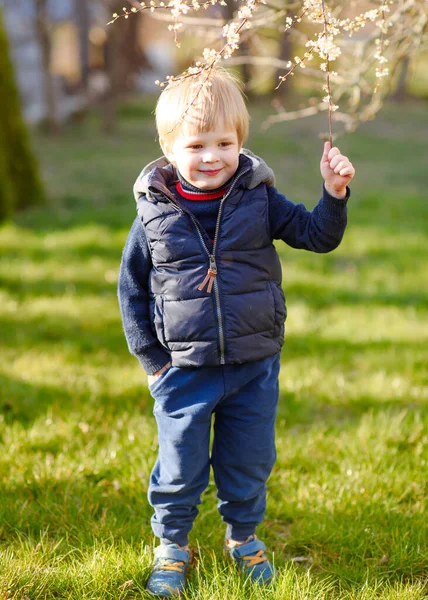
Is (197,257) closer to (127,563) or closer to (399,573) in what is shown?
(127,563)

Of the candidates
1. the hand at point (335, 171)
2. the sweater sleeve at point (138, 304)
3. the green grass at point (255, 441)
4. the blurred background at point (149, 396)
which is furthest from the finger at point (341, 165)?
the green grass at point (255, 441)

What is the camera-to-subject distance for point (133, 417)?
12.0 ft

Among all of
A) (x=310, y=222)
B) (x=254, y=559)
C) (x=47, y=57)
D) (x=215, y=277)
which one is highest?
(x=47, y=57)

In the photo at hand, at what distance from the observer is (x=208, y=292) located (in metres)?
2.32

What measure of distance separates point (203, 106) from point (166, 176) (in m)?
0.31

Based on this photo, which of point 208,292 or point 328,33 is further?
point 208,292

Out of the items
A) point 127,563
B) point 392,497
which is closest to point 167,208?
point 127,563

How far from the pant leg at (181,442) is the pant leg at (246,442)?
Answer: 66 mm

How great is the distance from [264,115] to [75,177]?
814cm

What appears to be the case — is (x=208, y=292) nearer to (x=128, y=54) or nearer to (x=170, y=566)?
(x=170, y=566)

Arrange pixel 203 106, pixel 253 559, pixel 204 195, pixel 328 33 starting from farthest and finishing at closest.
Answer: pixel 253 559, pixel 204 195, pixel 203 106, pixel 328 33

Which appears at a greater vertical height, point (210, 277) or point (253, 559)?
point (210, 277)

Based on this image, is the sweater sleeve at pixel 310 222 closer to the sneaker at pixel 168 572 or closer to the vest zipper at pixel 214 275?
the vest zipper at pixel 214 275

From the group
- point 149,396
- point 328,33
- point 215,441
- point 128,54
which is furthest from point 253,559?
point 128,54
